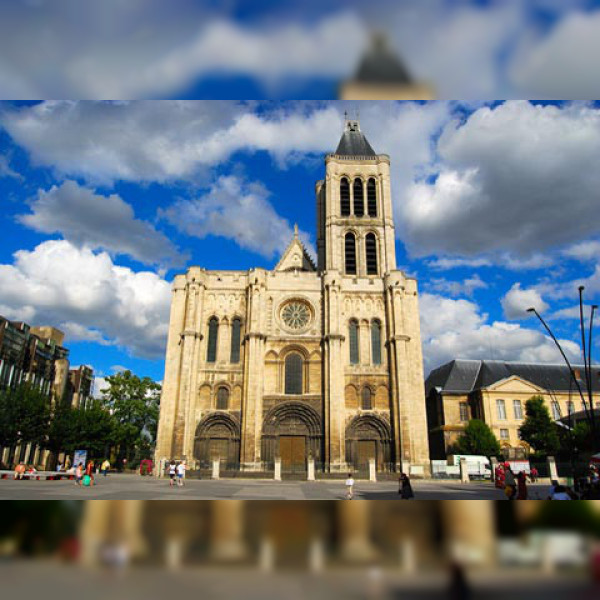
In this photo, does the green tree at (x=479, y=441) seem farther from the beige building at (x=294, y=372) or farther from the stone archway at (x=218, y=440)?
the stone archway at (x=218, y=440)

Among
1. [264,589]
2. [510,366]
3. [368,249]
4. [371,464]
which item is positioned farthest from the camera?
[510,366]

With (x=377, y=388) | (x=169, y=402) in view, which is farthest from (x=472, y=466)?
(x=169, y=402)

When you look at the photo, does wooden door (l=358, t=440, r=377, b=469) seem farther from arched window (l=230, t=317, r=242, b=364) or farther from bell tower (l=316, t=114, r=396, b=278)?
bell tower (l=316, t=114, r=396, b=278)

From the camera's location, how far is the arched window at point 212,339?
39.2m

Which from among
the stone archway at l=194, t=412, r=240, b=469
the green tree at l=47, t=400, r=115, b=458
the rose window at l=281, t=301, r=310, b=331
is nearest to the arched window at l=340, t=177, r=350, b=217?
the rose window at l=281, t=301, r=310, b=331

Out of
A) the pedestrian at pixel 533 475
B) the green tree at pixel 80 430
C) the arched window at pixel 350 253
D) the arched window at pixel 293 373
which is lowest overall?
the pedestrian at pixel 533 475

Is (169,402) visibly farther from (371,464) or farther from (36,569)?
(36,569)

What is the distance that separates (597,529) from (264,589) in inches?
133

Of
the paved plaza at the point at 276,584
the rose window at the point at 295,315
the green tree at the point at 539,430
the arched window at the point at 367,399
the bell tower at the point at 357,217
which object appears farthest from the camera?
the bell tower at the point at 357,217

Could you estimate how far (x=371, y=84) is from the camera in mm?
2969

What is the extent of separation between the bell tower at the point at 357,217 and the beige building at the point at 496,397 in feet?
50.0

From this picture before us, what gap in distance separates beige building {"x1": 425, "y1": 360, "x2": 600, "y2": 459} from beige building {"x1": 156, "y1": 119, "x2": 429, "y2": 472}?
1121 cm

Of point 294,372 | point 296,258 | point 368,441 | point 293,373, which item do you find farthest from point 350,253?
point 368,441

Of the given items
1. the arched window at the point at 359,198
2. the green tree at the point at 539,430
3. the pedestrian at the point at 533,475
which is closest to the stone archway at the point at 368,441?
the pedestrian at the point at 533,475
